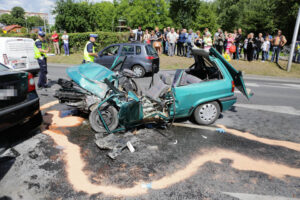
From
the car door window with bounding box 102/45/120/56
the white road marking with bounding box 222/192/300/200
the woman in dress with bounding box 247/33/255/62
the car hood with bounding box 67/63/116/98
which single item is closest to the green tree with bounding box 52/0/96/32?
the car door window with bounding box 102/45/120/56

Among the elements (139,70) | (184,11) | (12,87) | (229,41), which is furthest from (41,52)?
(184,11)

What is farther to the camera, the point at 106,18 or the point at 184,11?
the point at 106,18

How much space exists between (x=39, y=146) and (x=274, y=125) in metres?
5.40

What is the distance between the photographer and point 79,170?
3396mm

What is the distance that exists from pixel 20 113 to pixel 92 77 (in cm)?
166

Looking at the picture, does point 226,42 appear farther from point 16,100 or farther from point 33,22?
point 33,22

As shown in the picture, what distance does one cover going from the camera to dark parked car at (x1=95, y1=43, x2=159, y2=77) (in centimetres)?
1073

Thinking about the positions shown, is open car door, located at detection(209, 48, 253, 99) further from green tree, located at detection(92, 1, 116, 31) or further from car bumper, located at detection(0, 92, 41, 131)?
green tree, located at detection(92, 1, 116, 31)

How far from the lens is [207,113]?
522 centimetres

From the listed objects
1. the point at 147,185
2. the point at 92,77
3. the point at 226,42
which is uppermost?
the point at 226,42

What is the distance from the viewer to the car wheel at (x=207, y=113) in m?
5.18

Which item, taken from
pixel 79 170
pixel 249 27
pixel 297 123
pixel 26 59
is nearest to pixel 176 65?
pixel 26 59

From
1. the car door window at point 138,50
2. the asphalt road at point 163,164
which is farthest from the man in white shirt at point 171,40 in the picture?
the asphalt road at point 163,164

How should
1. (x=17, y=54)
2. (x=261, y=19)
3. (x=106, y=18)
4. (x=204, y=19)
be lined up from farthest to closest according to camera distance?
(x=106, y=18) < (x=204, y=19) < (x=261, y=19) < (x=17, y=54)
